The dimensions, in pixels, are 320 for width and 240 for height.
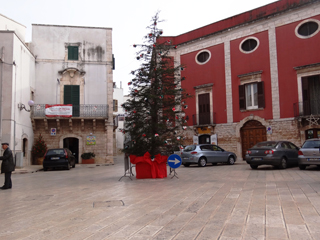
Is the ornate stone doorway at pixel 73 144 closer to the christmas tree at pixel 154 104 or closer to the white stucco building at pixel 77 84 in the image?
the white stucco building at pixel 77 84

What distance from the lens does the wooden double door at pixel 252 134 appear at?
2346cm

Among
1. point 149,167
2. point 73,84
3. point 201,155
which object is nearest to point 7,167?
point 149,167

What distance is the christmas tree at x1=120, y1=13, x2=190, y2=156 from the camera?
38.7ft

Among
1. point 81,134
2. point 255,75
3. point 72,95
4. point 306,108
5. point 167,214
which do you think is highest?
point 255,75

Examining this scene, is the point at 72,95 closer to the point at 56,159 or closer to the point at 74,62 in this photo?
the point at 74,62

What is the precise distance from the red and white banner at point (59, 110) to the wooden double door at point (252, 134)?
13555 millimetres

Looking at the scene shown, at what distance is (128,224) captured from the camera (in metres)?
4.94

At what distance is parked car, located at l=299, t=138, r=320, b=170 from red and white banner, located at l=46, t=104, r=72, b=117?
57.1ft

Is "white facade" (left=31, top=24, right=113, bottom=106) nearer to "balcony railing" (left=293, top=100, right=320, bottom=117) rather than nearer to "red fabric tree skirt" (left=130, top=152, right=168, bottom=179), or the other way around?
"balcony railing" (left=293, top=100, right=320, bottom=117)

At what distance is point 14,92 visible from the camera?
2077 centimetres

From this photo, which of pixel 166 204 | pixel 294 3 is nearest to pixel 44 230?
pixel 166 204

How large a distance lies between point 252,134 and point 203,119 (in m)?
4.14

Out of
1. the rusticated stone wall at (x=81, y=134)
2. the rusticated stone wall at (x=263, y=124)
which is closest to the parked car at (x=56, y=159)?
the rusticated stone wall at (x=81, y=134)

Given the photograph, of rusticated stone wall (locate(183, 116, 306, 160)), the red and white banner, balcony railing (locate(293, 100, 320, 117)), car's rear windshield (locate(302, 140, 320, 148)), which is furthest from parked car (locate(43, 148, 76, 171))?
balcony railing (locate(293, 100, 320, 117))
